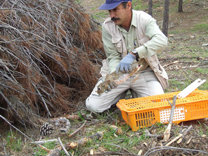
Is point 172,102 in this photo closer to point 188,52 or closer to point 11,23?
point 11,23

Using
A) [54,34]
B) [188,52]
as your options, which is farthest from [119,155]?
[188,52]

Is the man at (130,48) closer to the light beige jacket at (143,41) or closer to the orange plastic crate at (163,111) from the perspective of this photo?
the light beige jacket at (143,41)

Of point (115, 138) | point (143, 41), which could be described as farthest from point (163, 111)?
point (143, 41)

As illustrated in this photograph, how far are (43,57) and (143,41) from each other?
1.35 meters

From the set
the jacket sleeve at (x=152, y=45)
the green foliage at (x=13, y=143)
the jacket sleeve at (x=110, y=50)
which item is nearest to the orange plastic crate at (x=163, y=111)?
the jacket sleeve at (x=152, y=45)

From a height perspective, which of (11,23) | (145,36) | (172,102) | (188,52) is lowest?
(188,52)

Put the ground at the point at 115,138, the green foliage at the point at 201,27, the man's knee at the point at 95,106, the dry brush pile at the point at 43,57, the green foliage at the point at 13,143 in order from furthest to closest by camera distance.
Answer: the green foliage at the point at 201,27 → the man's knee at the point at 95,106 → the dry brush pile at the point at 43,57 → the green foliage at the point at 13,143 → the ground at the point at 115,138

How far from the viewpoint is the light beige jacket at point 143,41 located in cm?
306

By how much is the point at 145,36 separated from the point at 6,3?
175 cm

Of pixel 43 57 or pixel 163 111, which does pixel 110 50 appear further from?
pixel 163 111

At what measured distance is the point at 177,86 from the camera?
14.2 feet

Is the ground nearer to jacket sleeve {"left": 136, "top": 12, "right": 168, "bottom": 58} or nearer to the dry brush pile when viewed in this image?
the dry brush pile

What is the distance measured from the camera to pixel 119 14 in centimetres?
315

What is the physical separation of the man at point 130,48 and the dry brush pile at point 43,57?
0.50 meters
